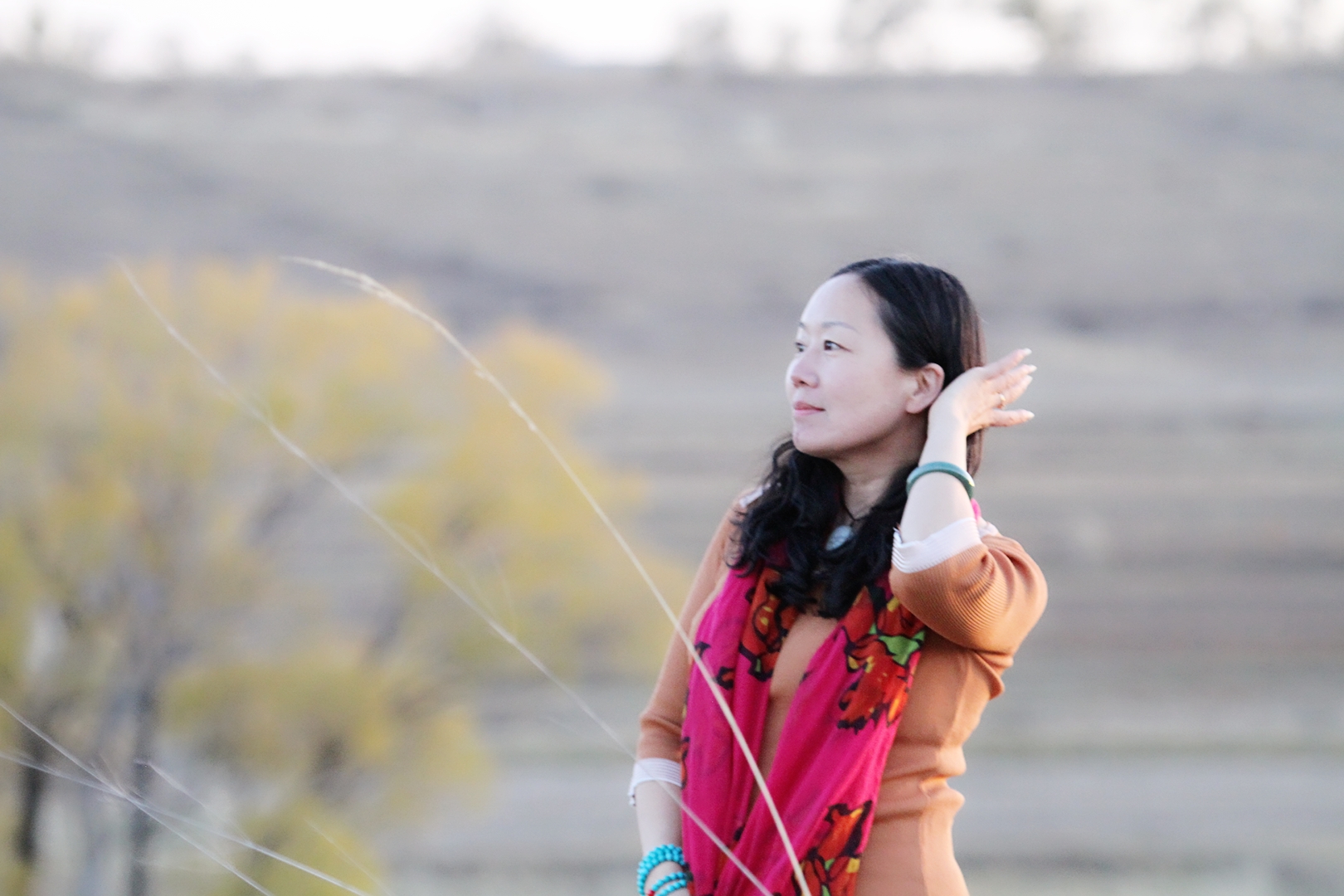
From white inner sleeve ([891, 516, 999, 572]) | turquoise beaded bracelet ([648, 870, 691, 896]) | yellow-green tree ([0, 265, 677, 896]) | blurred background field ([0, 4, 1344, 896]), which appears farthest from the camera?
blurred background field ([0, 4, 1344, 896])

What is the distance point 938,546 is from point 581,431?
1204 cm

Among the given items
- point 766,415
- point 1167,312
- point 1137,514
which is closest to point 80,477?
point 766,415

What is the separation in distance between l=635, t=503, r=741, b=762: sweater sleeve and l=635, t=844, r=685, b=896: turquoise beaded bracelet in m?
0.08

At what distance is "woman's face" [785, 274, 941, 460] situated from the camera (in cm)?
108

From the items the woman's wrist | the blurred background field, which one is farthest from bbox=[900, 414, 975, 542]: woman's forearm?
the blurred background field

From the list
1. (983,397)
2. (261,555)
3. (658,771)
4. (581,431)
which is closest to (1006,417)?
(983,397)

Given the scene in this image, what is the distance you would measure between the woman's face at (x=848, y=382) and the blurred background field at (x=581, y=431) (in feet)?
1.12

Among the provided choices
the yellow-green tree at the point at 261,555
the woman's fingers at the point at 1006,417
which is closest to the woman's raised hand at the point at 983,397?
the woman's fingers at the point at 1006,417

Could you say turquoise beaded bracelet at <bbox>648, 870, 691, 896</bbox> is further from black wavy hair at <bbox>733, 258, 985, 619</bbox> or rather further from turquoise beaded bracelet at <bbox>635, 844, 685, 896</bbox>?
black wavy hair at <bbox>733, 258, 985, 619</bbox>

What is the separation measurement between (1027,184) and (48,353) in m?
12.8

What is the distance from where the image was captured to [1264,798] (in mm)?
10266

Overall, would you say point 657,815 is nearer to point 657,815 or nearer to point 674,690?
point 657,815

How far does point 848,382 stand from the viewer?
1.07 meters

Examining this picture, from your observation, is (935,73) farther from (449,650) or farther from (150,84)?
(449,650)
